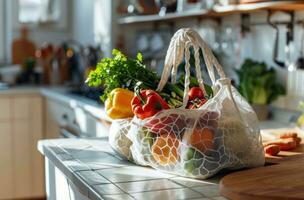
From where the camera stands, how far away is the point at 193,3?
10.1 ft

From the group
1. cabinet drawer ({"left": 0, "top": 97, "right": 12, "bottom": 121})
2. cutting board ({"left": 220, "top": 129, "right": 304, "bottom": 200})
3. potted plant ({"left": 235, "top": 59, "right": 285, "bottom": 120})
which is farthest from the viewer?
cabinet drawer ({"left": 0, "top": 97, "right": 12, "bottom": 121})

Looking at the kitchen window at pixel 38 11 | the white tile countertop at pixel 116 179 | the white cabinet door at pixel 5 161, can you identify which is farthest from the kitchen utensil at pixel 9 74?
the white tile countertop at pixel 116 179

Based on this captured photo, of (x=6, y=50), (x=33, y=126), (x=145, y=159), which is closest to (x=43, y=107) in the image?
(x=33, y=126)

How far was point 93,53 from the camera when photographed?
397 centimetres

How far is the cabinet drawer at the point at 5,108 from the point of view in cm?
387

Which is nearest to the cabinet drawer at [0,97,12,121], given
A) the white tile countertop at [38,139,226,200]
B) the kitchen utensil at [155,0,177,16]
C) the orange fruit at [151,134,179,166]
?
the kitchen utensil at [155,0,177,16]

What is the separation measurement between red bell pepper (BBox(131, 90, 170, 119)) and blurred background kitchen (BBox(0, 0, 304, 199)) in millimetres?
965

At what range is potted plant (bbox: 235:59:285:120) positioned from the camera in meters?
2.57

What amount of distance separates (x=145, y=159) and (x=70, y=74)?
311 centimetres

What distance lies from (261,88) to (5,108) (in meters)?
2.01

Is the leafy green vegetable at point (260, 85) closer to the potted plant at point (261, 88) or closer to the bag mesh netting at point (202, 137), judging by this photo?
the potted plant at point (261, 88)

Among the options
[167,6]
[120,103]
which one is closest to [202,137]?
[120,103]

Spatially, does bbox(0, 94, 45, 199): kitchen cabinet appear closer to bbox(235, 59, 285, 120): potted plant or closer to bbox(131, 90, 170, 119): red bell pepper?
bbox(235, 59, 285, 120): potted plant

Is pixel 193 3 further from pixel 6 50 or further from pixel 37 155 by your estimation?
pixel 6 50
